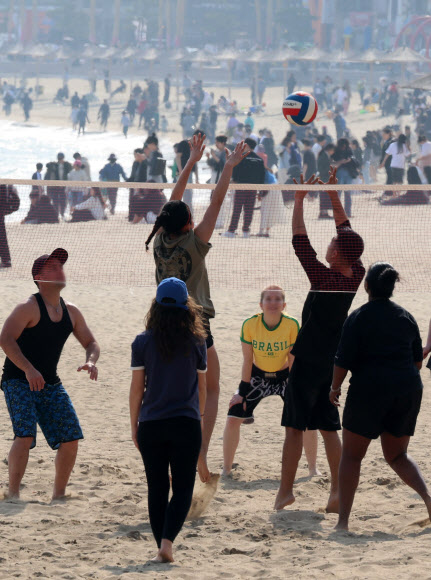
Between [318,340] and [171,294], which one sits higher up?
[171,294]

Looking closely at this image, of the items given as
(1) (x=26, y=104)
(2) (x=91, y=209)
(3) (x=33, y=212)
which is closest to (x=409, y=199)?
(2) (x=91, y=209)

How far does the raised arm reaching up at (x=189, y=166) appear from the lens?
554 centimetres

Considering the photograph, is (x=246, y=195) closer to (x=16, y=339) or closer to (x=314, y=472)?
(x=314, y=472)

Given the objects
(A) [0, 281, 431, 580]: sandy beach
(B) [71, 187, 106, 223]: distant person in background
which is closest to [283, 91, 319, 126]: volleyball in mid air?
(A) [0, 281, 431, 580]: sandy beach

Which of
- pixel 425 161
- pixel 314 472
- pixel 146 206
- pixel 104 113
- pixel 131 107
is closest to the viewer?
pixel 314 472

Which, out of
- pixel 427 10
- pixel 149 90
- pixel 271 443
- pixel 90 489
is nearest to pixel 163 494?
pixel 90 489

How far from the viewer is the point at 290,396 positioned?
5383 millimetres

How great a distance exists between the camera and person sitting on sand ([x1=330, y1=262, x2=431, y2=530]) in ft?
15.7

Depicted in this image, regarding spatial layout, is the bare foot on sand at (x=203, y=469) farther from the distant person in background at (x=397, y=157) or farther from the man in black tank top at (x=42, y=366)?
the distant person in background at (x=397, y=157)

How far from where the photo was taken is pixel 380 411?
4.84m

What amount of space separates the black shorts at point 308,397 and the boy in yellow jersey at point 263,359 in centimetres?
74

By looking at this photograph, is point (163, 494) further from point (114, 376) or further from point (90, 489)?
point (114, 376)

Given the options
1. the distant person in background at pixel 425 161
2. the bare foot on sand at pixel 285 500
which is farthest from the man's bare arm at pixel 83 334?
the distant person in background at pixel 425 161

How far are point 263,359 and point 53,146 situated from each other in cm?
5374
